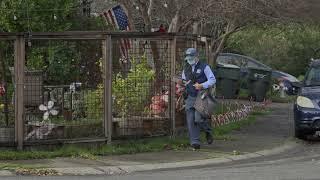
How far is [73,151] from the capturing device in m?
11.6

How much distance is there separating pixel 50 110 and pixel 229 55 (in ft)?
48.8

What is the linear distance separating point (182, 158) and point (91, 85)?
207cm

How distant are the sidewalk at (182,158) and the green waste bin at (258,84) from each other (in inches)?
313

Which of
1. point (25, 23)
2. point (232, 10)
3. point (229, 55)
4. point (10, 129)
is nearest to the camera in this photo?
point (10, 129)

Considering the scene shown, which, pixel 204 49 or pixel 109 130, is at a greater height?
pixel 204 49

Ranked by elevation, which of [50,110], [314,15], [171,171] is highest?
[314,15]

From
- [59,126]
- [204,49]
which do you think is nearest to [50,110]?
[59,126]

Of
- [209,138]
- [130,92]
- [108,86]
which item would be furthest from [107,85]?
[209,138]

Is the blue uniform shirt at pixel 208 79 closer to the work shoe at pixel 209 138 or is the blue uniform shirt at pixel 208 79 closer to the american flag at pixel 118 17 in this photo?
the work shoe at pixel 209 138

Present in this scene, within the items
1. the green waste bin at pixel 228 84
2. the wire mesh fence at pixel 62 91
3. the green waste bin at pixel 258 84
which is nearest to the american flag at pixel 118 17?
the green waste bin at pixel 228 84

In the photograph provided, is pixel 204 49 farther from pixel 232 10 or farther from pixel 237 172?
pixel 237 172

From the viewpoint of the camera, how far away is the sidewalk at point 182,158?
10.4 metres

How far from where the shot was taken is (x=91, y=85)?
39.7 feet

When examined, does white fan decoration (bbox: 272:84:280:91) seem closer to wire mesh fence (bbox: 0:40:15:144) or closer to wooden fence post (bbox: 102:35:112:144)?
wooden fence post (bbox: 102:35:112:144)
